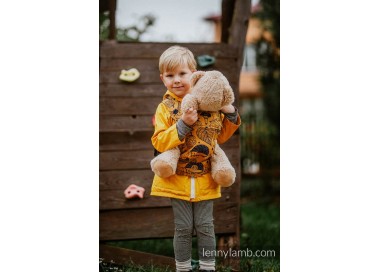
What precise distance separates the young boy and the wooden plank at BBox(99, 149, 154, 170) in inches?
21.6

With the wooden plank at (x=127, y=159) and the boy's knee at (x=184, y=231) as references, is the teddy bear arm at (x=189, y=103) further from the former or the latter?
the wooden plank at (x=127, y=159)

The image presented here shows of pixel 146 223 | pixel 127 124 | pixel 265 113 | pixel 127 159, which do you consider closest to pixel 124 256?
pixel 146 223

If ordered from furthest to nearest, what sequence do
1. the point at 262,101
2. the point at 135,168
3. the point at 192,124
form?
1. the point at 262,101
2. the point at 135,168
3. the point at 192,124

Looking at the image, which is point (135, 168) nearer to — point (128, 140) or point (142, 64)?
point (128, 140)

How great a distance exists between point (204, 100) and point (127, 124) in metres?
0.75

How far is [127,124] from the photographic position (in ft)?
8.56

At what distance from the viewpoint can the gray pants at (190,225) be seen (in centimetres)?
205

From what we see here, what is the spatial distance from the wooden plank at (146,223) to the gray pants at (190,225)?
1.80 feet

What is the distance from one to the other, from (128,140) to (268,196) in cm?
200

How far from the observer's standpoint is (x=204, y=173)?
206cm

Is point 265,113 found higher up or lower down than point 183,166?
higher up

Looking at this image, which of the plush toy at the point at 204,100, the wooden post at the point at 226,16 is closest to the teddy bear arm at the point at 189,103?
the plush toy at the point at 204,100

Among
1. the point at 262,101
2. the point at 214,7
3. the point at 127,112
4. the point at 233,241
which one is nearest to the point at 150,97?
the point at 127,112

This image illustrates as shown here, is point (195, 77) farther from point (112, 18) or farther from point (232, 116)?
point (112, 18)
